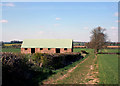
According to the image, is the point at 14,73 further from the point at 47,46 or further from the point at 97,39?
the point at 97,39

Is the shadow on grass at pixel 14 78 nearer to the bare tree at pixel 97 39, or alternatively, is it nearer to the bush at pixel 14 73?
the bush at pixel 14 73

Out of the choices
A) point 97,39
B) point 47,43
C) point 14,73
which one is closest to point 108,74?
point 14,73

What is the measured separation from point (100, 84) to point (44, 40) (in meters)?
49.4

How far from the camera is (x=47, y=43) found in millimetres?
60281

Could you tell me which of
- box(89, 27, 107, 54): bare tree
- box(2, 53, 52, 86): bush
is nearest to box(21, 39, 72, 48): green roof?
box(89, 27, 107, 54): bare tree

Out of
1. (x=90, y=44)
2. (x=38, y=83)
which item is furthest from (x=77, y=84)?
(x=90, y=44)

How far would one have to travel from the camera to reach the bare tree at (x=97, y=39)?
82.6 metres

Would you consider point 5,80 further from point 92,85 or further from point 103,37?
point 103,37

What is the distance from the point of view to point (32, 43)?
6072 centimetres

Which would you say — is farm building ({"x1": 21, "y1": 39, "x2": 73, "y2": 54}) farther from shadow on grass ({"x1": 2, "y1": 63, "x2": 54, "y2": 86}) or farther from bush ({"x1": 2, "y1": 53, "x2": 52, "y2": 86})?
shadow on grass ({"x1": 2, "y1": 63, "x2": 54, "y2": 86})

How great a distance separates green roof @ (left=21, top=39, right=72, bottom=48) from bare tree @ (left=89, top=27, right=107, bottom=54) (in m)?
25.7

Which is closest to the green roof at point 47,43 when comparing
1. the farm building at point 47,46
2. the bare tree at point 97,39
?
the farm building at point 47,46

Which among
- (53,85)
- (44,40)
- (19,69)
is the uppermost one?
(44,40)

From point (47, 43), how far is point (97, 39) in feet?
99.5
